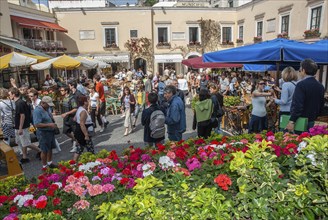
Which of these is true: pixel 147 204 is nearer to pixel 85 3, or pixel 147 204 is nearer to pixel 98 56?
pixel 98 56

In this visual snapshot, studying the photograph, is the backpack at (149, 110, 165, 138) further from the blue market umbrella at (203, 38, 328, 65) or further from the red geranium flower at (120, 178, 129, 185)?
the red geranium flower at (120, 178, 129, 185)

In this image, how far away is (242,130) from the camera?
7195 mm

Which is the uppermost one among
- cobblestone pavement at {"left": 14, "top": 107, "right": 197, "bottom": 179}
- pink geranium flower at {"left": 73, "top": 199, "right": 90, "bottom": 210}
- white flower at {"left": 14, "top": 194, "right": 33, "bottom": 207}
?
pink geranium flower at {"left": 73, "top": 199, "right": 90, "bottom": 210}

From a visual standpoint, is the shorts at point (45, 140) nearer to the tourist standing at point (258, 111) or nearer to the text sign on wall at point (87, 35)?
the tourist standing at point (258, 111)

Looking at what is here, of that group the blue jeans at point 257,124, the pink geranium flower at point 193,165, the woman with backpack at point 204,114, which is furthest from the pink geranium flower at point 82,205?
the blue jeans at point 257,124

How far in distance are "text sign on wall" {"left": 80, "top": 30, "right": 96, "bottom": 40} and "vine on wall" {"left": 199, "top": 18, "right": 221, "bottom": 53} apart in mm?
11686

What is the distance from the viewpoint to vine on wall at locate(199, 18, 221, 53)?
28178 mm

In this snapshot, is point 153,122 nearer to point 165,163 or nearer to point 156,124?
point 156,124

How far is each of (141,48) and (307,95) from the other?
2506cm

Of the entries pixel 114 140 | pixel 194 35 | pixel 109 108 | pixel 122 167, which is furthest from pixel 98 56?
pixel 122 167

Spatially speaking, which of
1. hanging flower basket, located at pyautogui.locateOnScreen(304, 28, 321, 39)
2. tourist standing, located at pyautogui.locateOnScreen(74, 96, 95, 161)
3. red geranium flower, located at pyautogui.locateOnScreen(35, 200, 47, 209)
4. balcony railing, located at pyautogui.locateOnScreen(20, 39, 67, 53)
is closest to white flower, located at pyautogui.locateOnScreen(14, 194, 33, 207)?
red geranium flower, located at pyautogui.locateOnScreen(35, 200, 47, 209)

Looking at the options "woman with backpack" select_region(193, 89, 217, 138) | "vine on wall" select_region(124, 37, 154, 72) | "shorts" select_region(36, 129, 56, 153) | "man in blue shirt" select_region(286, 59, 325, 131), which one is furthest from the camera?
"vine on wall" select_region(124, 37, 154, 72)

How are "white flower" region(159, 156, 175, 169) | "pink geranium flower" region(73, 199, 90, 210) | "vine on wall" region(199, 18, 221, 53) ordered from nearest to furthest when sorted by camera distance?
"pink geranium flower" region(73, 199, 90, 210), "white flower" region(159, 156, 175, 169), "vine on wall" region(199, 18, 221, 53)

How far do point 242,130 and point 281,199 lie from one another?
5.40 metres
